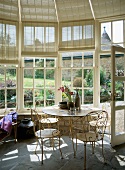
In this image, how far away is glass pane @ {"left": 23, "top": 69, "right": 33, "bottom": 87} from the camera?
4.48m

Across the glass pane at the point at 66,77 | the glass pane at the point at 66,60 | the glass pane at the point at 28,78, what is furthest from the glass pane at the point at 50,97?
the glass pane at the point at 66,60

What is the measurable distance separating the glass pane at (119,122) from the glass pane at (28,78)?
2.20m

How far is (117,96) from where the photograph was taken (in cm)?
360

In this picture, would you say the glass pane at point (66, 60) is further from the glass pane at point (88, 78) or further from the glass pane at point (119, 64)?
the glass pane at point (119, 64)

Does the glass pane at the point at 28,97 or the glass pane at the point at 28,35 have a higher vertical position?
the glass pane at the point at 28,35

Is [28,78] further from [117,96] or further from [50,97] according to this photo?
[117,96]

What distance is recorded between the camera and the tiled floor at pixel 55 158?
8.71ft

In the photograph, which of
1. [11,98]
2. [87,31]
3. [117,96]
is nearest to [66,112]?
[117,96]

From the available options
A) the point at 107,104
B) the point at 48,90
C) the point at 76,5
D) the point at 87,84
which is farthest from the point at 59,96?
the point at 76,5

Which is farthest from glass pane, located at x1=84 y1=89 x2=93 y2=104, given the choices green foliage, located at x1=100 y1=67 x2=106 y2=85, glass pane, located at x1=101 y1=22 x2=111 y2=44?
glass pane, located at x1=101 y1=22 x2=111 y2=44

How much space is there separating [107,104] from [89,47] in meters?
1.44

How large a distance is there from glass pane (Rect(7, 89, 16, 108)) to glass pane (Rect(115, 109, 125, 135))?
2483 millimetres

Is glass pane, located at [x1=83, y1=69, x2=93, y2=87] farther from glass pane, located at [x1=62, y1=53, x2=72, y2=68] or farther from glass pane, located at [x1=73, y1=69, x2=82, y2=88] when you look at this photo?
glass pane, located at [x1=62, y1=53, x2=72, y2=68]

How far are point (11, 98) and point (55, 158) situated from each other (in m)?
2.08
